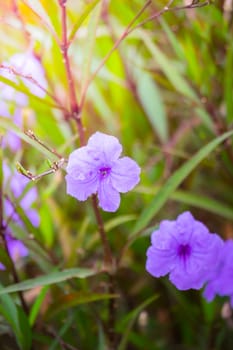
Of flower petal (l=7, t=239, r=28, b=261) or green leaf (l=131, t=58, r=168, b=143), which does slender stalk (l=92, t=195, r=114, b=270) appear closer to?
flower petal (l=7, t=239, r=28, b=261)

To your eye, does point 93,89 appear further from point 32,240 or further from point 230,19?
point 32,240

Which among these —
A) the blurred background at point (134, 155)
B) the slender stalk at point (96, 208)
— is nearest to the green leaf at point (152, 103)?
the blurred background at point (134, 155)

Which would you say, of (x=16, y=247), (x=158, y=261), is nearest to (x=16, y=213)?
(x=16, y=247)

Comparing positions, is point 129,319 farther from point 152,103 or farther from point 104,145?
point 152,103

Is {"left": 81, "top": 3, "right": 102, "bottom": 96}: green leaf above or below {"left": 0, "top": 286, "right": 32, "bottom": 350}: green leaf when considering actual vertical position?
above

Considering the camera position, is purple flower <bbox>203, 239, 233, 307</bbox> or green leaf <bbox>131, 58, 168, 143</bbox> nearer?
purple flower <bbox>203, 239, 233, 307</bbox>

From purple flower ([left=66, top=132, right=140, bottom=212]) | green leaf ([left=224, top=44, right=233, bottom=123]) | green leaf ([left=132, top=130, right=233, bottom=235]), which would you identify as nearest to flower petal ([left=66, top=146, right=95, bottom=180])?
purple flower ([left=66, top=132, right=140, bottom=212])

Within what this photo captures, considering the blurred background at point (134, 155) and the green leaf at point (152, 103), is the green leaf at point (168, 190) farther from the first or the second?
the green leaf at point (152, 103)
